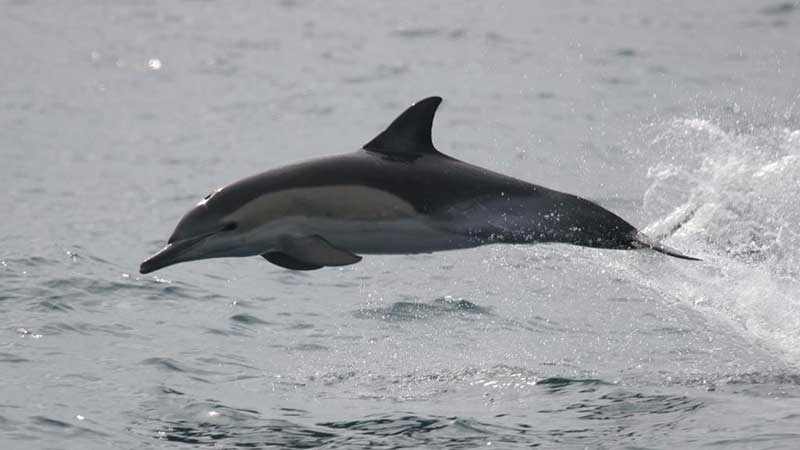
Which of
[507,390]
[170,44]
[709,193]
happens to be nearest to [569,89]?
[170,44]

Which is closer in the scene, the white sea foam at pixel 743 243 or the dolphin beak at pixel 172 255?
the dolphin beak at pixel 172 255

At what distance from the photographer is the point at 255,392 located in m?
Result: 9.72

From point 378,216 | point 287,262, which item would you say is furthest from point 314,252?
point 378,216

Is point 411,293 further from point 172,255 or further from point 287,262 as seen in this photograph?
point 172,255

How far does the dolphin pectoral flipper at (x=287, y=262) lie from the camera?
8.94m

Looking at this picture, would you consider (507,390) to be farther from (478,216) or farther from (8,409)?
(8,409)

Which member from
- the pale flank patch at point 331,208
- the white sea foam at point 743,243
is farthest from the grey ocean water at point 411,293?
the pale flank patch at point 331,208

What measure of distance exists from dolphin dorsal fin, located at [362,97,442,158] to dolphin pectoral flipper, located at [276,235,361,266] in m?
0.76

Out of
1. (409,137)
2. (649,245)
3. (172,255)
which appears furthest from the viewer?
(409,137)

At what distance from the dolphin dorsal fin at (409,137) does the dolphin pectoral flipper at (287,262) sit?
88cm

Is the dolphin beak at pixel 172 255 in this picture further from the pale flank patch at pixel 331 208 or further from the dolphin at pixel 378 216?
the pale flank patch at pixel 331 208

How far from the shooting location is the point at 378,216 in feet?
29.6

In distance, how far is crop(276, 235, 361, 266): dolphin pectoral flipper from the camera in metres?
8.76

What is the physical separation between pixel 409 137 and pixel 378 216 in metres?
0.60
